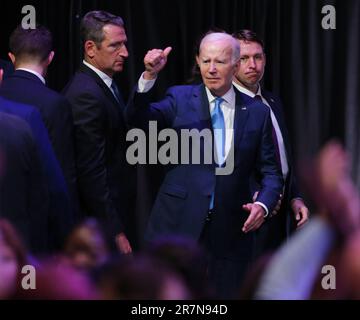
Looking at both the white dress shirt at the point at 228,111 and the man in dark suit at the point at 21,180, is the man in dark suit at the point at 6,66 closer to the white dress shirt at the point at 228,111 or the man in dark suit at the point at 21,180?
the white dress shirt at the point at 228,111

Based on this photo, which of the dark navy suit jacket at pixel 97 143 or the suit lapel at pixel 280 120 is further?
the suit lapel at pixel 280 120

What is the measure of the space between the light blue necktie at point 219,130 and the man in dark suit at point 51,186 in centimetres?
69

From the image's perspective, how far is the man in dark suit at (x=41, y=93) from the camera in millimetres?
2658

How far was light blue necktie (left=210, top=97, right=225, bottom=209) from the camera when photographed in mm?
2895

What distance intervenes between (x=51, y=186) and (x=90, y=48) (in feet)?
2.57

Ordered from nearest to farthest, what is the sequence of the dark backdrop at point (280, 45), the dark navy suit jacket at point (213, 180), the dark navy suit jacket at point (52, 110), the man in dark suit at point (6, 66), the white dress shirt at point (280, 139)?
the dark navy suit jacket at point (52, 110), the dark navy suit jacket at point (213, 180), the white dress shirt at point (280, 139), the man in dark suit at point (6, 66), the dark backdrop at point (280, 45)

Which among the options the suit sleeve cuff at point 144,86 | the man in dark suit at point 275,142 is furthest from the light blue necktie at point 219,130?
the man in dark suit at point 275,142

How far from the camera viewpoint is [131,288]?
1.08 m

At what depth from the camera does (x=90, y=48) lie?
9.70 feet

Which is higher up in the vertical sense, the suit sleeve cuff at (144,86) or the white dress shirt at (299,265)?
the suit sleeve cuff at (144,86)

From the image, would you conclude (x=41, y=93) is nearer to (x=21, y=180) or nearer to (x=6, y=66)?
(x=21, y=180)

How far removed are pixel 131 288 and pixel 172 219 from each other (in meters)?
1.82

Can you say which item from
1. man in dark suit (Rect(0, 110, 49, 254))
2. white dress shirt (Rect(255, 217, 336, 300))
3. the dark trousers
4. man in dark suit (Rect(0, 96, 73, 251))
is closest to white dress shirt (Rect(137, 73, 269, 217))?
the dark trousers
